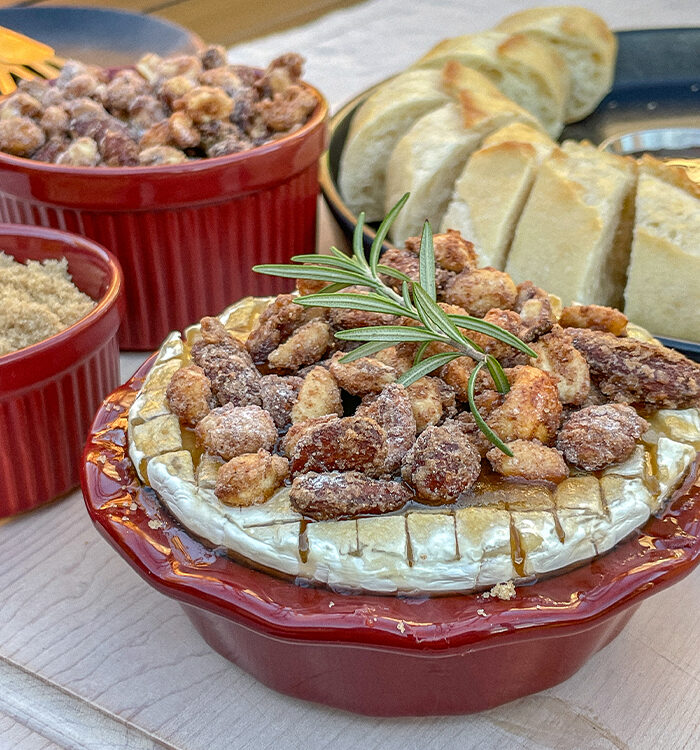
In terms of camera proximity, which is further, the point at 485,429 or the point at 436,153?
the point at 436,153

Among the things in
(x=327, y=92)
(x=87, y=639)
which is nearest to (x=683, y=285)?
(x=87, y=639)

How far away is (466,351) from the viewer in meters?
0.82

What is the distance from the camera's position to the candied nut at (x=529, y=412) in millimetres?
798

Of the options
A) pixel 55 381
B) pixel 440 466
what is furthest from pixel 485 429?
pixel 55 381

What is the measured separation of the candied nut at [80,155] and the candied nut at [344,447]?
658mm

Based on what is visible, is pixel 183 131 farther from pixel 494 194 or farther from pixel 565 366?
pixel 565 366

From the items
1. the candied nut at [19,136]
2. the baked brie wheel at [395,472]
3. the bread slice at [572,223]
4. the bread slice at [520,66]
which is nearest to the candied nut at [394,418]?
the baked brie wheel at [395,472]

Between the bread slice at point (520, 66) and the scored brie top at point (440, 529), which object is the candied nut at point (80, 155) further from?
the bread slice at point (520, 66)

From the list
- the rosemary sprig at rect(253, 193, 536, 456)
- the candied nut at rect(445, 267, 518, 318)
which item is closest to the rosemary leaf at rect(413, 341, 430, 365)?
the rosemary sprig at rect(253, 193, 536, 456)

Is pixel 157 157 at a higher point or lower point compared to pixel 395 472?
higher

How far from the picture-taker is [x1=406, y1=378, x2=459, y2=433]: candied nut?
2.68 feet

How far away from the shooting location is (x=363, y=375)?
2.76 ft

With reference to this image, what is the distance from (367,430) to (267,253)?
69cm

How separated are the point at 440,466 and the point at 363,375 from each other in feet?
0.44
